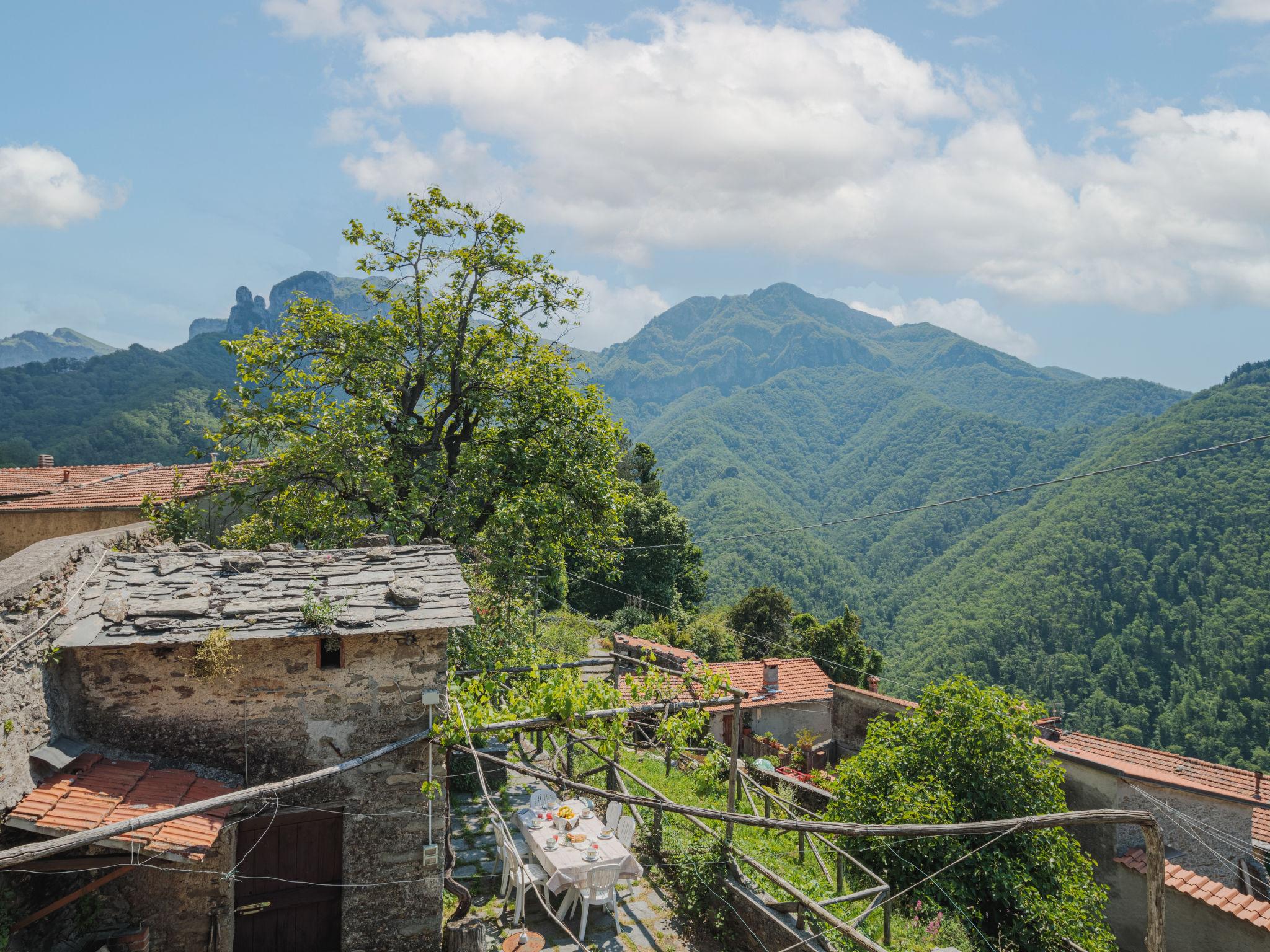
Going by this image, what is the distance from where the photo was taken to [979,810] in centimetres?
1055

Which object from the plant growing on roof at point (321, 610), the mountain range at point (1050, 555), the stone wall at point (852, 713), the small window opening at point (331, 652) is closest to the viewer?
the plant growing on roof at point (321, 610)

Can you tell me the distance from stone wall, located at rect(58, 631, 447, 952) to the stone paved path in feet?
4.07

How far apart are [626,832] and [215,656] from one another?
5.40 meters

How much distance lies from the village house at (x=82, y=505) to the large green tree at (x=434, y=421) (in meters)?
2.24

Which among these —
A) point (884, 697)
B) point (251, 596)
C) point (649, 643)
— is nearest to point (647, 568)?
point (649, 643)

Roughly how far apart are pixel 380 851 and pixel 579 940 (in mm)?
2325

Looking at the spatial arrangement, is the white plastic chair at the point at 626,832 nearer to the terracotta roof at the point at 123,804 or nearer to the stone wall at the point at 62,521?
the terracotta roof at the point at 123,804

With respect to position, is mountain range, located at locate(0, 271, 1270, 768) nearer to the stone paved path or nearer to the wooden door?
the stone paved path

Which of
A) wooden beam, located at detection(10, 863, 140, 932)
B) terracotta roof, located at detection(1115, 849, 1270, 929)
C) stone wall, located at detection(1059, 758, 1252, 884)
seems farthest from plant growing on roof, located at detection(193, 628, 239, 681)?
stone wall, located at detection(1059, 758, 1252, 884)

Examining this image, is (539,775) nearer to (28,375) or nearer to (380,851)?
(380,851)

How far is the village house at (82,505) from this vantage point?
15.6 meters

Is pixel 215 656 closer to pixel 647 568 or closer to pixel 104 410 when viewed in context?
pixel 647 568

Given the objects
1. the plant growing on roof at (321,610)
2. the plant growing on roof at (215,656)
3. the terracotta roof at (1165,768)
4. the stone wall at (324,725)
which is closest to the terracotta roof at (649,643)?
the terracotta roof at (1165,768)

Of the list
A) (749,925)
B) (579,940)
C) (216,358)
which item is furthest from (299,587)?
(216,358)
